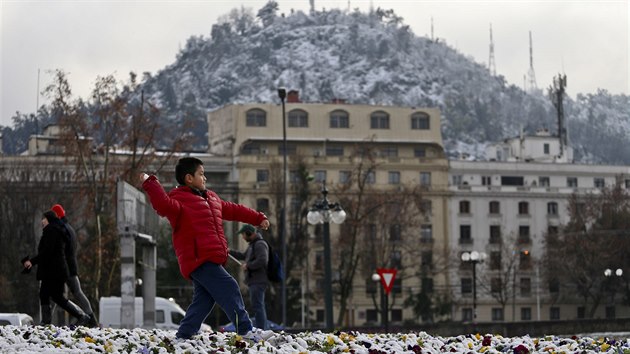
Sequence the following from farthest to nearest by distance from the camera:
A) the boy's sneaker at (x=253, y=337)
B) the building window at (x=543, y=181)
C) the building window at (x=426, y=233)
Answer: the building window at (x=543, y=181) → the building window at (x=426, y=233) → the boy's sneaker at (x=253, y=337)

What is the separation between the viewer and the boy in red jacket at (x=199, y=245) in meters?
A: 12.7

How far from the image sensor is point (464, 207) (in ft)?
358

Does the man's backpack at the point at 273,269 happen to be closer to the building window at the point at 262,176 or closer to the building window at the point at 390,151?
the building window at the point at 262,176

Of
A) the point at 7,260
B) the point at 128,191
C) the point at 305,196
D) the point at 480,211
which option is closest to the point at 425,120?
the point at 480,211

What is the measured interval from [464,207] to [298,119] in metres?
14.2

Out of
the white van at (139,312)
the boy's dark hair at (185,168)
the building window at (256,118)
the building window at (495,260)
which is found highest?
the building window at (256,118)

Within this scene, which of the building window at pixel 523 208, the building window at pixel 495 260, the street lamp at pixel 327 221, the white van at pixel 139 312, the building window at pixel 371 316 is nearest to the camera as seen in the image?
the street lamp at pixel 327 221

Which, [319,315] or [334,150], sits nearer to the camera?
[319,315]

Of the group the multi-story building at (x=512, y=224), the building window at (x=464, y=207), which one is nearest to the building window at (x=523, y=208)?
the multi-story building at (x=512, y=224)

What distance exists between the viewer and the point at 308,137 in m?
107

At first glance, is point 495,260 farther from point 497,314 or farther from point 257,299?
point 257,299

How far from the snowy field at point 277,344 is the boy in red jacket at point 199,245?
0.73ft

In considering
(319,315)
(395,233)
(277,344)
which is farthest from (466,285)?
(277,344)

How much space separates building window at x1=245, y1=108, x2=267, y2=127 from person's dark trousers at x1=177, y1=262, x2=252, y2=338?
306 ft
